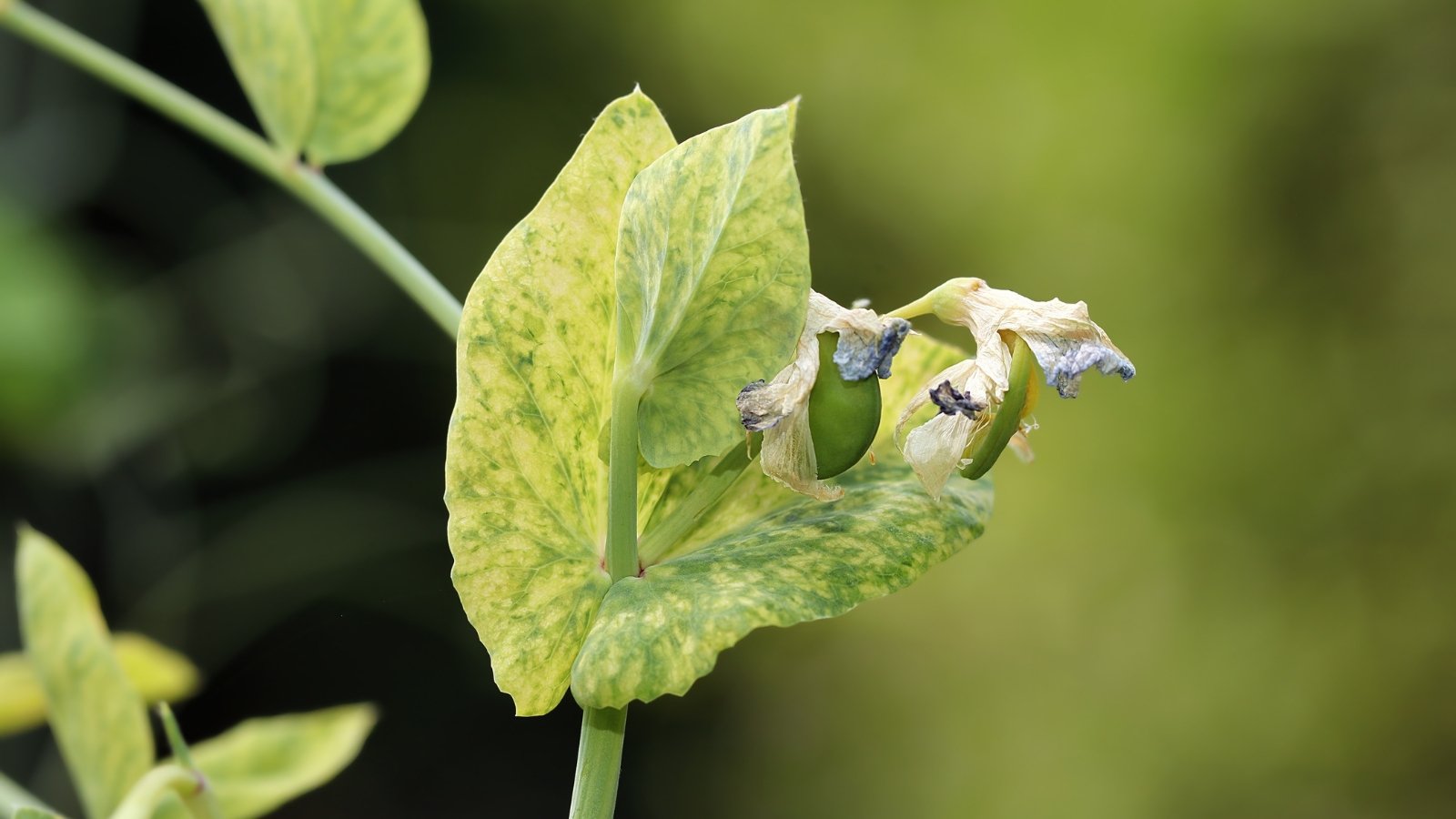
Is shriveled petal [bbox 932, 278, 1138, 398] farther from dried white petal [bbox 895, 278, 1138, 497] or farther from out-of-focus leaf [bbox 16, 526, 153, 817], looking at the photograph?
out-of-focus leaf [bbox 16, 526, 153, 817]

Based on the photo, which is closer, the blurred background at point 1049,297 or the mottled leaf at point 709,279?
the mottled leaf at point 709,279

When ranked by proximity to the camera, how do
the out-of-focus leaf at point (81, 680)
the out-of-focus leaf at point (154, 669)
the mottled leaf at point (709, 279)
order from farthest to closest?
1. the out-of-focus leaf at point (154, 669)
2. the out-of-focus leaf at point (81, 680)
3. the mottled leaf at point (709, 279)

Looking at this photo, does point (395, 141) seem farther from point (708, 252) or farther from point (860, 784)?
point (708, 252)

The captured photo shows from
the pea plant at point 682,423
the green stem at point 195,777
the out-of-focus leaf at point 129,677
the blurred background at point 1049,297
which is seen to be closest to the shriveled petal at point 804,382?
the pea plant at point 682,423

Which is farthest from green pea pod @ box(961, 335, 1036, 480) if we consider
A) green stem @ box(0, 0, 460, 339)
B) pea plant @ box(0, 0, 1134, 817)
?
green stem @ box(0, 0, 460, 339)

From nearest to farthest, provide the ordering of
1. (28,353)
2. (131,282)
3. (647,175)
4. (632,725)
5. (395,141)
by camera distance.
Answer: (647,175) < (28,353) < (131,282) < (395,141) < (632,725)

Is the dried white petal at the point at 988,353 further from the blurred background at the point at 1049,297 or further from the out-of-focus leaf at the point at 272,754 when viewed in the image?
the blurred background at the point at 1049,297

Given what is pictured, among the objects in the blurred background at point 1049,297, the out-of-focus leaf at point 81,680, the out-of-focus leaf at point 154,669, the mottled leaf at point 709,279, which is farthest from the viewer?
the blurred background at point 1049,297

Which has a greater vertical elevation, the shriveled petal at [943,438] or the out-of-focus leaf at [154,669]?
the shriveled petal at [943,438]

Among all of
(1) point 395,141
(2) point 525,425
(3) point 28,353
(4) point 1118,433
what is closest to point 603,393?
(2) point 525,425
